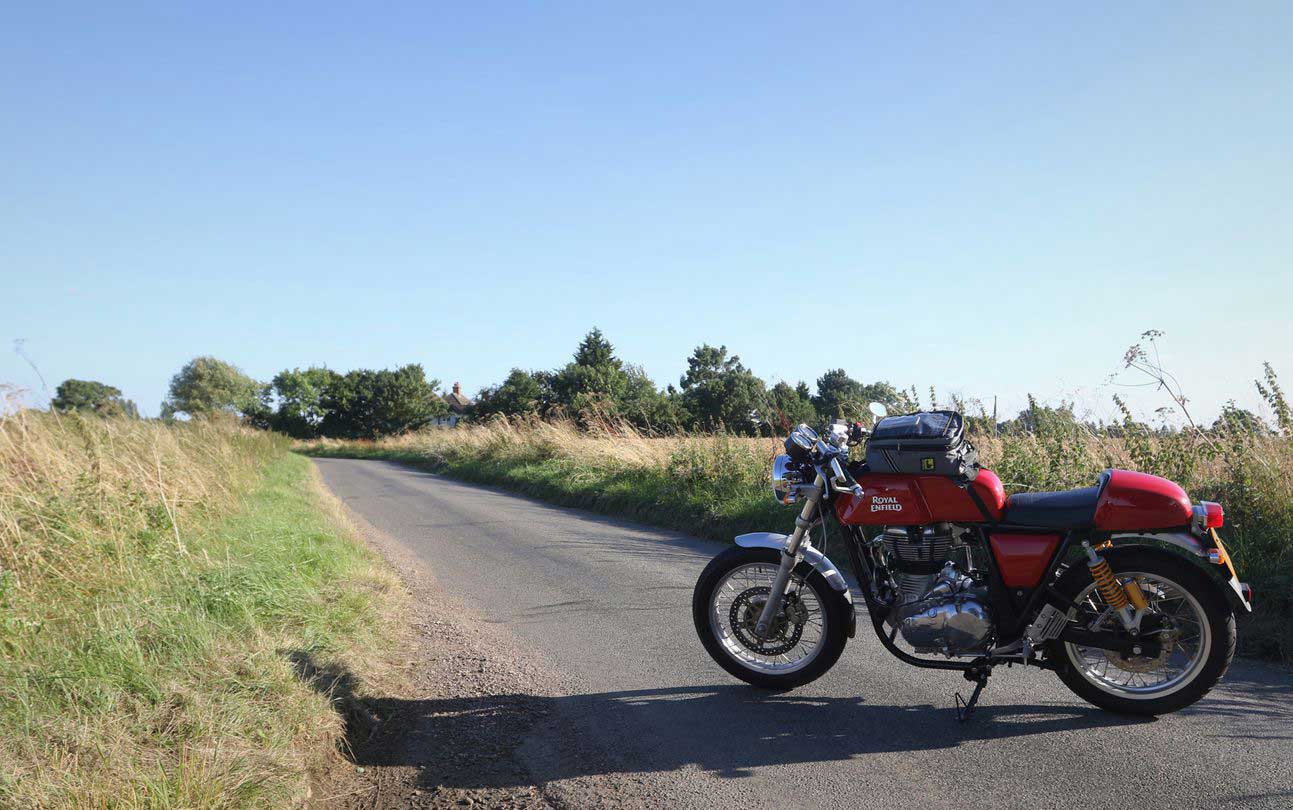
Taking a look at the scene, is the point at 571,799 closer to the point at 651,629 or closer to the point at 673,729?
the point at 673,729

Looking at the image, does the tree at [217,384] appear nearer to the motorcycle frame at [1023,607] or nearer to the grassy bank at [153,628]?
the grassy bank at [153,628]

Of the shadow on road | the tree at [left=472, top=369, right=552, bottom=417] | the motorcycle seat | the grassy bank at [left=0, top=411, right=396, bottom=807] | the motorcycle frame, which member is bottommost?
the shadow on road

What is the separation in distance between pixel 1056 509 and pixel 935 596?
745 mm

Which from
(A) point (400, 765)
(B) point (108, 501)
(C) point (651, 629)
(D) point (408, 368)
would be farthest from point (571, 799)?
(D) point (408, 368)

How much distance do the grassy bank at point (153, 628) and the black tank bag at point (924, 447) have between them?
304cm

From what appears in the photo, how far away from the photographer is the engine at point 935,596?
395 cm

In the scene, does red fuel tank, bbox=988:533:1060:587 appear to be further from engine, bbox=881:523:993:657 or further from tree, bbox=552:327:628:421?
tree, bbox=552:327:628:421

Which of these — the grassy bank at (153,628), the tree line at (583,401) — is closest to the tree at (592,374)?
the tree line at (583,401)

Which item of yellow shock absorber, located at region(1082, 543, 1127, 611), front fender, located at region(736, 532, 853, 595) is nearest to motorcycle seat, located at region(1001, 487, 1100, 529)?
yellow shock absorber, located at region(1082, 543, 1127, 611)

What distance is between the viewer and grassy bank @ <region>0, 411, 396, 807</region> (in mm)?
3023

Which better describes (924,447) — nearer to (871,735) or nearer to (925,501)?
(925,501)

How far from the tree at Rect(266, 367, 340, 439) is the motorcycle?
7162 centimetres

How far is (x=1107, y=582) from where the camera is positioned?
3883mm

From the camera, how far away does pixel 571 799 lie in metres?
3.27
